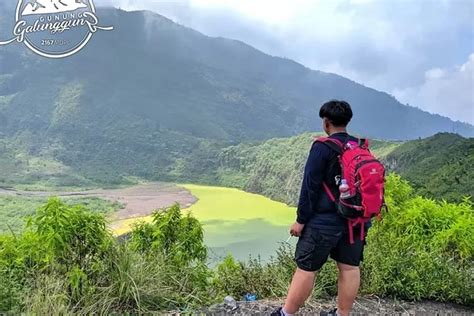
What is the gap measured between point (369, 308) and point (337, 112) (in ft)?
3.81

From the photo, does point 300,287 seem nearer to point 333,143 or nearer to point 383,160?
point 333,143

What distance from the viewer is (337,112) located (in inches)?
82.1

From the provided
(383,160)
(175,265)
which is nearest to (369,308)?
(175,265)

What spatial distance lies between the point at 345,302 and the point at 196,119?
59160 millimetres

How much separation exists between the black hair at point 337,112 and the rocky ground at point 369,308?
1.03 m

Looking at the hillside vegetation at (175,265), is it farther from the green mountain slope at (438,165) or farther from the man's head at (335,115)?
the green mountain slope at (438,165)

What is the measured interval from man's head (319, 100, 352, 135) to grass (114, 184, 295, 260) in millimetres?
16517

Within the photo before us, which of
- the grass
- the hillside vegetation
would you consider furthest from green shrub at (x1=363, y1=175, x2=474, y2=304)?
the grass

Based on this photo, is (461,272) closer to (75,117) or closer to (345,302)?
(345,302)

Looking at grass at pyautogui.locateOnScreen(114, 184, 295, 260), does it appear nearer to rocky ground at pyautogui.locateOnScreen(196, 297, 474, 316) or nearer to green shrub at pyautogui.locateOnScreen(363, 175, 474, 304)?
green shrub at pyautogui.locateOnScreen(363, 175, 474, 304)

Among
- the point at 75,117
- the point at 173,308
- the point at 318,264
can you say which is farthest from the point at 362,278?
the point at 75,117

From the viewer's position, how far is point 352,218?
6.59 feet

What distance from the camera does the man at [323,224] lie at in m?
2.02

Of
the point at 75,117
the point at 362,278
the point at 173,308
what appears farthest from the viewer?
the point at 75,117
